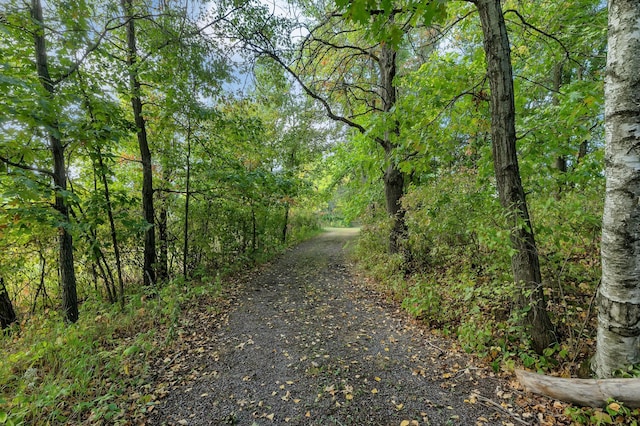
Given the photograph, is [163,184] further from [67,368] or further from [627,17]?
[627,17]

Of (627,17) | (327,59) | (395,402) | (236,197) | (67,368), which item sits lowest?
(395,402)

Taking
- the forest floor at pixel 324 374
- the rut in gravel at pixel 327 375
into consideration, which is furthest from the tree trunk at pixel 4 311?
the rut in gravel at pixel 327 375

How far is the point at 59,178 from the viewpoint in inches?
152

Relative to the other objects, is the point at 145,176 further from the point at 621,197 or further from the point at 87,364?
the point at 621,197

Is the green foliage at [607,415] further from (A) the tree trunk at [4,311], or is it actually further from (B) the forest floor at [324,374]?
(A) the tree trunk at [4,311]

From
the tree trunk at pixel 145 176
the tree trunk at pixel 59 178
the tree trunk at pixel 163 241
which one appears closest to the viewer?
the tree trunk at pixel 59 178

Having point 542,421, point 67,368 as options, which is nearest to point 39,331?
point 67,368

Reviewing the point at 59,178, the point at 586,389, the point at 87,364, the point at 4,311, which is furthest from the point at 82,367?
the point at 586,389

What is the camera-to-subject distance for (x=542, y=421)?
2156mm

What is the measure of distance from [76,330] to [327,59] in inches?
260

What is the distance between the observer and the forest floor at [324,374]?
2.41 meters

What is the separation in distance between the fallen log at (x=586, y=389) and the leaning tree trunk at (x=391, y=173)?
11.5ft

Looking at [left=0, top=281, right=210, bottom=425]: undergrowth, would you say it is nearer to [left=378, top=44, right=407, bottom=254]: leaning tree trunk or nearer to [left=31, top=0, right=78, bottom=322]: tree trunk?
[left=31, top=0, right=78, bottom=322]: tree trunk

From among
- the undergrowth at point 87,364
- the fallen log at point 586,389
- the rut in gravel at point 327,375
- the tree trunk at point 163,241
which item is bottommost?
the rut in gravel at point 327,375
